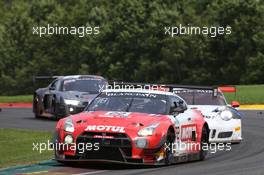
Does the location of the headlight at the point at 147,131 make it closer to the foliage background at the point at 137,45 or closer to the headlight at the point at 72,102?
the headlight at the point at 72,102

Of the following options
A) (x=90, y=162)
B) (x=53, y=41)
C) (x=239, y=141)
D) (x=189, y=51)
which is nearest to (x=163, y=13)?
(x=189, y=51)

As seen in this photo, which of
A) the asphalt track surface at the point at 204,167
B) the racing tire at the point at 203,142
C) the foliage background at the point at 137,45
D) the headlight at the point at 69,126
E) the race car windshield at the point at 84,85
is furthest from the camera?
the foliage background at the point at 137,45

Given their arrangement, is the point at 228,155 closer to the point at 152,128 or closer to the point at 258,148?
the point at 258,148

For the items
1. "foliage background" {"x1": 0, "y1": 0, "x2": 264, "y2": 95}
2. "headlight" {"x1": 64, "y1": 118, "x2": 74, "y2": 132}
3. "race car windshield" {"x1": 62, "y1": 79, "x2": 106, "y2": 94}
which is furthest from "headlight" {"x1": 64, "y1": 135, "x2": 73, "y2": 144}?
"foliage background" {"x1": 0, "y1": 0, "x2": 264, "y2": 95}

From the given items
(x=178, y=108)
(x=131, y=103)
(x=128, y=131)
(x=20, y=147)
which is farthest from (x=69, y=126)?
(x=20, y=147)

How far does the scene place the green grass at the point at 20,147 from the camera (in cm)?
1293

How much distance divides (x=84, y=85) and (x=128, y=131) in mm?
12021

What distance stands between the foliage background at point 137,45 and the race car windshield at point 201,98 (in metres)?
46.0

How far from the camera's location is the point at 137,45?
7169 centimetres

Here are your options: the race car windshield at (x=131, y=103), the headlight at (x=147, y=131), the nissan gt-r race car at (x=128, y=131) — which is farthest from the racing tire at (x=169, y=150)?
the race car windshield at (x=131, y=103)

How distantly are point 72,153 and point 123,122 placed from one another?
2.94 feet

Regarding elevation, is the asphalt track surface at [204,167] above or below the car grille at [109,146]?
below

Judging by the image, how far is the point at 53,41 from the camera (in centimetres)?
7806

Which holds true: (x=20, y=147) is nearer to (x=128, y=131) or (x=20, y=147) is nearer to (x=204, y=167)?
(x=128, y=131)
